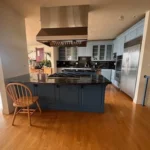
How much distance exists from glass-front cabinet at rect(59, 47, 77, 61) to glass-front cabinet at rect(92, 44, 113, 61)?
109 centimetres

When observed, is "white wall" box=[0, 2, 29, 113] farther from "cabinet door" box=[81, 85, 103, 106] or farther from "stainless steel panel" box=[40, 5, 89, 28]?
"cabinet door" box=[81, 85, 103, 106]

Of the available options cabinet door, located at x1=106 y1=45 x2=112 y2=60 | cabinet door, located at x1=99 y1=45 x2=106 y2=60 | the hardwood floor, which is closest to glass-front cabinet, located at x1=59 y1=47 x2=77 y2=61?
cabinet door, located at x1=99 y1=45 x2=106 y2=60

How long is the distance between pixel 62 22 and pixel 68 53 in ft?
11.9

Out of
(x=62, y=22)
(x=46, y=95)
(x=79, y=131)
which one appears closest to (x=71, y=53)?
(x=62, y=22)

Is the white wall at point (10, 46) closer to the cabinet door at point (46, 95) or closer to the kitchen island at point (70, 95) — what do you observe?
the kitchen island at point (70, 95)

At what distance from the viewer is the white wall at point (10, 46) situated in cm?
213

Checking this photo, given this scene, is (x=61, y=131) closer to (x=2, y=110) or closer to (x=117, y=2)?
(x=2, y=110)

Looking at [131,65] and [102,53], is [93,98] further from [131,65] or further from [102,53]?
[102,53]

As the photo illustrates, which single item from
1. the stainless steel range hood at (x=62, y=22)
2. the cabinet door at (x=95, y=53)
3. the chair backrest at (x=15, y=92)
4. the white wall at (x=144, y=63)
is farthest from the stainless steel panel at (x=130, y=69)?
the chair backrest at (x=15, y=92)

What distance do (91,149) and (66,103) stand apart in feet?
3.81

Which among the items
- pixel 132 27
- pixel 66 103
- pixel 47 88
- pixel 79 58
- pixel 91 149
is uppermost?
pixel 132 27

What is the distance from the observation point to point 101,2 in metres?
1.99

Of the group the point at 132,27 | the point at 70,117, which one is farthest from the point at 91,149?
the point at 132,27

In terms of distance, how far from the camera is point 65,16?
6.98 ft
